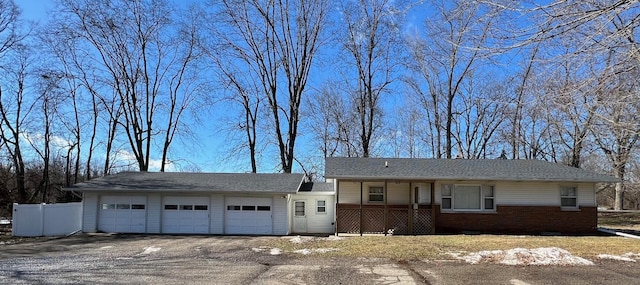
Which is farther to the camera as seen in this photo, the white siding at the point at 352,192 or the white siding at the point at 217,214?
the white siding at the point at 217,214

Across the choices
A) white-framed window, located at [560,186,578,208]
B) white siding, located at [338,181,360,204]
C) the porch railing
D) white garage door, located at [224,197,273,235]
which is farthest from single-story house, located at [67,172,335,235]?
white-framed window, located at [560,186,578,208]

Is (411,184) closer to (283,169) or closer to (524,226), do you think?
(524,226)

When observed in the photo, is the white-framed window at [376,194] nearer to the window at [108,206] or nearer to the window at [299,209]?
the window at [299,209]

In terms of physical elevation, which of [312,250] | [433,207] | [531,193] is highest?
[531,193]

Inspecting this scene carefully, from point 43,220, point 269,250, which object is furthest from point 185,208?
point 269,250

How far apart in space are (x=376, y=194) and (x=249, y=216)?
5.69 m

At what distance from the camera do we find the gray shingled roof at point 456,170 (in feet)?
64.6

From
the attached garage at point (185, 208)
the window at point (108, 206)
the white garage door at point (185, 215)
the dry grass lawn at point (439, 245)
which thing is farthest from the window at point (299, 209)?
the window at point (108, 206)

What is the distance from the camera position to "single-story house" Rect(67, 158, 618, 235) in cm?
2000

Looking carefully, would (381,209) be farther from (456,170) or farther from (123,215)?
(123,215)

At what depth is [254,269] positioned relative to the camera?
425 inches

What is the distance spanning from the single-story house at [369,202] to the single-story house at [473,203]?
0.04 meters

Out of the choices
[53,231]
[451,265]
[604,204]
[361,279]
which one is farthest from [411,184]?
[604,204]

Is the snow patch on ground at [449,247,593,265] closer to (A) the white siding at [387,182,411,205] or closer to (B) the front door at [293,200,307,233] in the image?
(A) the white siding at [387,182,411,205]
